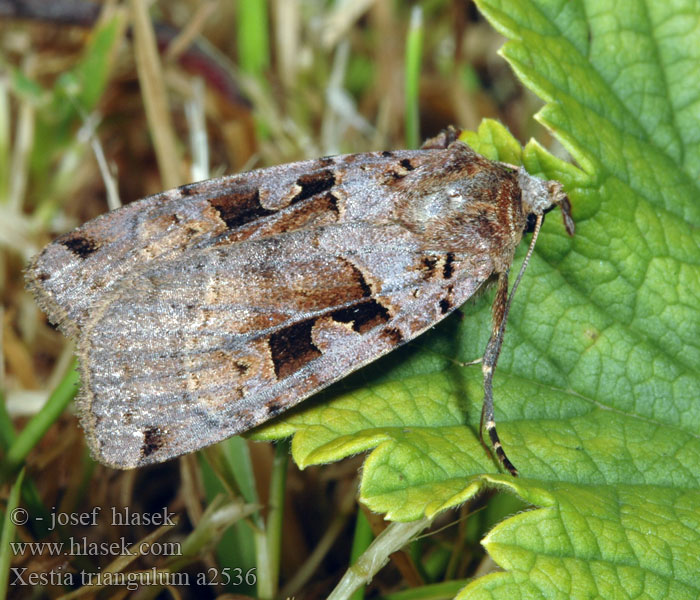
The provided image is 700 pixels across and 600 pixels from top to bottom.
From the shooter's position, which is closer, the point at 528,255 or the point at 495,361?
the point at 495,361

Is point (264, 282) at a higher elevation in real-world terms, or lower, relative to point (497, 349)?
higher

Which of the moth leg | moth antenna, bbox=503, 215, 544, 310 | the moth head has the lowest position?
the moth leg

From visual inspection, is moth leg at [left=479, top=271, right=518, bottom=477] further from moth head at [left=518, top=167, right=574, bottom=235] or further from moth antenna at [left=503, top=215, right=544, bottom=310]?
moth head at [left=518, top=167, right=574, bottom=235]

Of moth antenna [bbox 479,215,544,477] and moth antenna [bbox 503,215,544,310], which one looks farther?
moth antenna [bbox 503,215,544,310]

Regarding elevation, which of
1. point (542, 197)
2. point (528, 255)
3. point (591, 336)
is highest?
point (542, 197)

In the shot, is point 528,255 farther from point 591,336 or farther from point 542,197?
point 591,336

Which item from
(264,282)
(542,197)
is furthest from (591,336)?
(264,282)

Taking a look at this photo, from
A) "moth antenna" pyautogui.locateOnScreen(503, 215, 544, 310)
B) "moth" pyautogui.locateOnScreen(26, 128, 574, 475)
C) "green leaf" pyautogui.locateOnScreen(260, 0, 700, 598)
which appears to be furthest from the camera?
"moth antenna" pyautogui.locateOnScreen(503, 215, 544, 310)

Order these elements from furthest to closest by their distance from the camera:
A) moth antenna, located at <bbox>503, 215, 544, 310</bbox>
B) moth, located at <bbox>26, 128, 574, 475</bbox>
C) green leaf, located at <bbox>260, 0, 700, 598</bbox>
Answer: moth antenna, located at <bbox>503, 215, 544, 310</bbox>, moth, located at <bbox>26, 128, 574, 475</bbox>, green leaf, located at <bbox>260, 0, 700, 598</bbox>

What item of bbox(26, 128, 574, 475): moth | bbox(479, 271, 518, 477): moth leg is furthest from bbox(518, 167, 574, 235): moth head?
bbox(479, 271, 518, 477): moth leg
